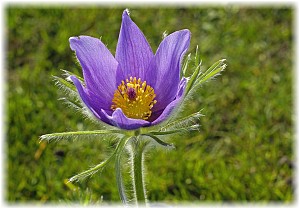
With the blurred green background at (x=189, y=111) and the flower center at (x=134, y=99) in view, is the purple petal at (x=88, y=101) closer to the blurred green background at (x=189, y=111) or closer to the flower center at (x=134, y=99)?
the flower center at (x=134, y=99)

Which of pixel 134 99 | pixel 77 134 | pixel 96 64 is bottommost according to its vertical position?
pixel 77 134

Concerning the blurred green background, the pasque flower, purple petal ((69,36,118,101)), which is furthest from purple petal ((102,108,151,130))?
the blurred green background

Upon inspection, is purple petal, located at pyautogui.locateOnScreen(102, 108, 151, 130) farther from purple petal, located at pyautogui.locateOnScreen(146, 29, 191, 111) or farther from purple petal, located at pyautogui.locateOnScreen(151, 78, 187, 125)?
purple petal, located at pyautogui.locateOnScreen(146, 29, 191, 111)

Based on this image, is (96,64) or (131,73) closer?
(96,64)

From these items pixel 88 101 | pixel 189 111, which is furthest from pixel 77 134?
pixel 189 111

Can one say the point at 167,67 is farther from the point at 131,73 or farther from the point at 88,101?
the point at 88,101

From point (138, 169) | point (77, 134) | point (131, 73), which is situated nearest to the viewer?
point (77, 134)

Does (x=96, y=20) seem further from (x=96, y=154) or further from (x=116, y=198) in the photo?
(x=116, y=198)

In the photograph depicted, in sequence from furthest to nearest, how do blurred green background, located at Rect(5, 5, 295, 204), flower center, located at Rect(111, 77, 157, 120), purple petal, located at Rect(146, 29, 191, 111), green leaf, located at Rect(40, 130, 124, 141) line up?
blurred green background, located at Rect(5, 5, 295, 204) → flower center, located at Rect(111, 77, 157, 120) → purple petal, located at Rect(146, 29, 191, 111) → green leaf, located at Rect(40, 130, 124, 141)

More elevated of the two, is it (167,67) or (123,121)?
(167,67)
